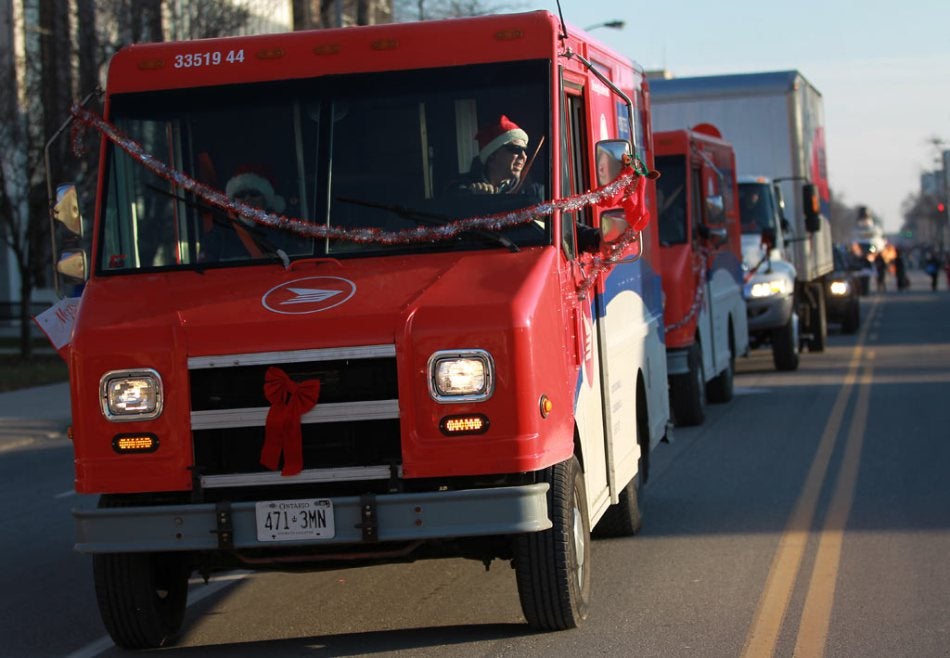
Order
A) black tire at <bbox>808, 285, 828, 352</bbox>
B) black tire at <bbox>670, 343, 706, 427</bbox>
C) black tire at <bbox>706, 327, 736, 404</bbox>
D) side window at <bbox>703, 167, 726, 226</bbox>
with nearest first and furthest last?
1. black tire at <bbox>670, 343, 706, 427</bbox>
2. side window at <bbox>703, 167, 726, 226</bbox>
3. black tire at <bbox>706, 327, 736, 404</bbox>
4. black tire at <bbox>808, 285, 828, 352</bbox>

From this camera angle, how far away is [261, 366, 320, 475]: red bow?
6.53m

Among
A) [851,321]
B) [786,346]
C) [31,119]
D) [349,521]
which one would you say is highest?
[31,119]

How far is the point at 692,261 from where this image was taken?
1569 cm

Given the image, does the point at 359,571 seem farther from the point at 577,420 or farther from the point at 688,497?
the point at 688,497

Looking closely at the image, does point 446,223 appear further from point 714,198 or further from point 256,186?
point 714,198

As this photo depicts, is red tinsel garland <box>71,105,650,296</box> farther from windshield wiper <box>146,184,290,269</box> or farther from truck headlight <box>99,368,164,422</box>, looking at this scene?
truck headlight <box>99,368,164,422</box>

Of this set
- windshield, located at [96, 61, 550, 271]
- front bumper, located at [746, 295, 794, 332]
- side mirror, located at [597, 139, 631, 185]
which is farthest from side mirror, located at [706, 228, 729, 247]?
windshield, located at [96, 61, 550, 271]

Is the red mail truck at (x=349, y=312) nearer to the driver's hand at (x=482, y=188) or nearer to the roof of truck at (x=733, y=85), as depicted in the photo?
the driver's hand at (x=482, y=188)

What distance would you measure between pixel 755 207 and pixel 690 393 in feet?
21.8

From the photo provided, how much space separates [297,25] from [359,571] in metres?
29.6

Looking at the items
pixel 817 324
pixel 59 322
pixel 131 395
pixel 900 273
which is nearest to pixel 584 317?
pixel 131 395

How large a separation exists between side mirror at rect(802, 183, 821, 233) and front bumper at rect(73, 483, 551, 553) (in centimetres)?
1728

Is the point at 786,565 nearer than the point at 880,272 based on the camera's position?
Yes

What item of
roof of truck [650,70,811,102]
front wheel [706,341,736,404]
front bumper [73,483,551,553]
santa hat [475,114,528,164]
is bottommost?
front wheel [706,341,736,404]
